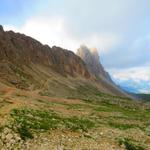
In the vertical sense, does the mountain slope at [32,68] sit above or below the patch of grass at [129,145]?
above

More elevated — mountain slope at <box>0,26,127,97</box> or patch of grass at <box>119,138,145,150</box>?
mountain slope at <box>0,26,127,97</box>

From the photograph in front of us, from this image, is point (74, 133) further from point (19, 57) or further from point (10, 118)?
point (19, 57)

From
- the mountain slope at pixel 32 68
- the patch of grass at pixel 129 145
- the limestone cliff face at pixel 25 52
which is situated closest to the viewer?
the patch of grass at pixel 129 145

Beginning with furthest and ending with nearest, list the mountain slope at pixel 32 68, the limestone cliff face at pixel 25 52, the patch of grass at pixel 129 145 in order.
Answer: the limestone cliff face at pixel 25 52, the mountain slope at pixel 32 68, the patch of grass at pixel 129 145

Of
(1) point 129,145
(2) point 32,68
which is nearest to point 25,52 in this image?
(2) point 32,68

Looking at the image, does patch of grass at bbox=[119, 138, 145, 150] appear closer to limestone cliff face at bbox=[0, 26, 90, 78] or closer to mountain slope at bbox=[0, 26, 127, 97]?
mountain slope at bbox=[0, 26, 127, 97]

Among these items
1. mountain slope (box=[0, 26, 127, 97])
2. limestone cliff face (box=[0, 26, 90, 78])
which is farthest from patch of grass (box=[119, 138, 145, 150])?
limestone cliff face (box=[0, 26, 90, 78])

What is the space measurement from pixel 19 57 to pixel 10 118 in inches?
4663

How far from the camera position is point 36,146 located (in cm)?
2644

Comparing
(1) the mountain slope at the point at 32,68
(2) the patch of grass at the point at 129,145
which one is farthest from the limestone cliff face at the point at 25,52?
(2) the patch of grass at the point at 129,145

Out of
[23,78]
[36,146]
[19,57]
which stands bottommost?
[36,146]

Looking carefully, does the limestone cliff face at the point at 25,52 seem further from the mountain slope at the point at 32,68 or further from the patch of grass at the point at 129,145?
the patch of grass at the point at 129,145

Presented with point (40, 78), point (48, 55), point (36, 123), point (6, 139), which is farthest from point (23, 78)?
point (6, 139)

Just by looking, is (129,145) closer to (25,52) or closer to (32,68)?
Answer: (32,68)
